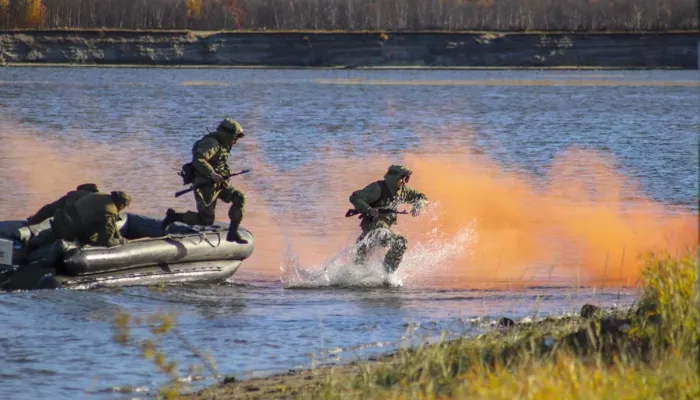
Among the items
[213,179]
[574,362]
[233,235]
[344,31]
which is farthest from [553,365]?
[344,31]

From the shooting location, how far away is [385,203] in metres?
17.0

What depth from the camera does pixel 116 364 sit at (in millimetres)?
12148

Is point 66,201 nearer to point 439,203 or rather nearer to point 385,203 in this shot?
point 385,203

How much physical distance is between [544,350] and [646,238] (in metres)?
12.3

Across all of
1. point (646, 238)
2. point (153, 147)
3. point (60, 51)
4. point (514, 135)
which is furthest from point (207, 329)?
→ point (60, 51)

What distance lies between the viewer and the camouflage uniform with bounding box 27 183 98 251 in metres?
15.7

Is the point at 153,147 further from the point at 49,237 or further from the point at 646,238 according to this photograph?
the point at 49,237

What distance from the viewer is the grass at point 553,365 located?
8.30 meters

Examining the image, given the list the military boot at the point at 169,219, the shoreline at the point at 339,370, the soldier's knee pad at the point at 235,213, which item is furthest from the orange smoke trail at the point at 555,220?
the military boot at the point at 169,219

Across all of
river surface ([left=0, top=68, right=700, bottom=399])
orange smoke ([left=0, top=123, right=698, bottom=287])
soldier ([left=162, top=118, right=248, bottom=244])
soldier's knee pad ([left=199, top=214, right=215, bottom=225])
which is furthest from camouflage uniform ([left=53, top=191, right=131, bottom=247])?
orange smoke ([left=0, top=123, right=698, bottom=287])

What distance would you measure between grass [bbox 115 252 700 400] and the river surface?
630 mm

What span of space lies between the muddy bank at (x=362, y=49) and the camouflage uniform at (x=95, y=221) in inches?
5558

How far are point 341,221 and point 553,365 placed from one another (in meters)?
14.7

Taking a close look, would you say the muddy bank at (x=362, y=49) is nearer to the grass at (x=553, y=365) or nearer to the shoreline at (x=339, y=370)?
the shoreline at (x=339, y=370)
